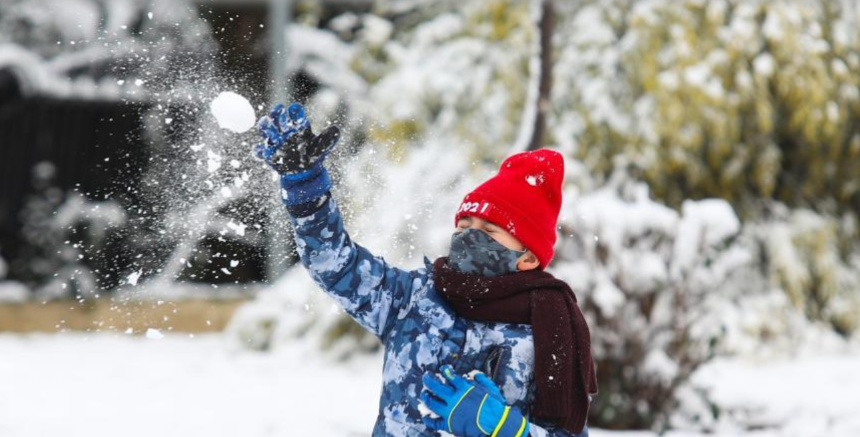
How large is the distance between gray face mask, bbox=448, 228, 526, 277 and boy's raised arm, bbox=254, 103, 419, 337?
0.12 metres

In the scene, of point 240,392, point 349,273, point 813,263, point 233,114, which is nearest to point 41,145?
point 240,392

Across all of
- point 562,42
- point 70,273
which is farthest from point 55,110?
point 562,42

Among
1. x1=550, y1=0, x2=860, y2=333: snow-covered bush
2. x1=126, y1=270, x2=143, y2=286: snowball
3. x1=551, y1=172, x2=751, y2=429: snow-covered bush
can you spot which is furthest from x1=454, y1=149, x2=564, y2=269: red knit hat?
x1=550, y1=0, x2=860, y2=333: snow-covered bush

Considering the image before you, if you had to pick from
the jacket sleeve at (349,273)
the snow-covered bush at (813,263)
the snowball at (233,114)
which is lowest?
the snow-covered bush at (813,263)

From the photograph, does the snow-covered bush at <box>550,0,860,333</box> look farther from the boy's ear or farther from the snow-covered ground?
the boy's ear

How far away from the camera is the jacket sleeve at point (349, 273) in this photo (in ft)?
6.35

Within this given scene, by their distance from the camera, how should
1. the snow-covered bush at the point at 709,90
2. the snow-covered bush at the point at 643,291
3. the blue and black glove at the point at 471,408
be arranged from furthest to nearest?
1. the snow-covered bush at the point at 709,90
2. the snow-covered bush at the point at 643,291
3. the blue and black glove at the point at 471,408

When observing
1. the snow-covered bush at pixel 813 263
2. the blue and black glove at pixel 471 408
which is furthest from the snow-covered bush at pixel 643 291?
the blue and black glove at pixel 471 408

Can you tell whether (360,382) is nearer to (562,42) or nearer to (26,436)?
(26,436)

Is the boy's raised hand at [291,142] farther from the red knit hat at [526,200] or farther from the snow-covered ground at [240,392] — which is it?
the snow-covered ground at [240,392]

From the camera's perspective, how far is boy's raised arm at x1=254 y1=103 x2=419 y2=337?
1.88 meters

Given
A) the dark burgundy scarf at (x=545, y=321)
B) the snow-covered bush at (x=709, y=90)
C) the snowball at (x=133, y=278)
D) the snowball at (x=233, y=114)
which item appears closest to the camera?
the dark burgundy scarf at (x=545, y=321)

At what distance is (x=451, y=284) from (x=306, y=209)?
32 centimetres

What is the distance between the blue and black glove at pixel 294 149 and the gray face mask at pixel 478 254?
329 millimetres
